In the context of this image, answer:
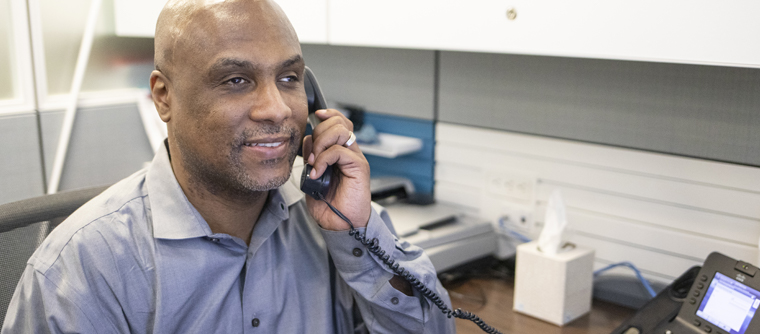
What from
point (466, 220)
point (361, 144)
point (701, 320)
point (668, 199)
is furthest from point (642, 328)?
point (361, 144)

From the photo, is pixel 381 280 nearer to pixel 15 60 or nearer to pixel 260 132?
pixel 260 132

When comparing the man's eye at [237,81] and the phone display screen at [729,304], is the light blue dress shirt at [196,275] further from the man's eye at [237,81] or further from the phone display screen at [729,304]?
the phone display screen at [729,304]

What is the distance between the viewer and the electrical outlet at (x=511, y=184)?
65.5 inches

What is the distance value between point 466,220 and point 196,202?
89 cm

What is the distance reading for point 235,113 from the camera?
95 centimetres

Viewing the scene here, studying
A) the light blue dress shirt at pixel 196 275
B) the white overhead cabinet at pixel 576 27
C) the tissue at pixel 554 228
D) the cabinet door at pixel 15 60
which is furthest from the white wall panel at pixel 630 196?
the cabinet door at pixel 15 60

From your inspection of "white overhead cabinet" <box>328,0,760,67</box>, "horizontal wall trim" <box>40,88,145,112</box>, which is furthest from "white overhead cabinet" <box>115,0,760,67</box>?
"horizontal wall trim" <box>40,88,145,112</box>

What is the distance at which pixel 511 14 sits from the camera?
124cm

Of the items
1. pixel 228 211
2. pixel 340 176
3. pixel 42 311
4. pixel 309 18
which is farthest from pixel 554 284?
pixel 42 311

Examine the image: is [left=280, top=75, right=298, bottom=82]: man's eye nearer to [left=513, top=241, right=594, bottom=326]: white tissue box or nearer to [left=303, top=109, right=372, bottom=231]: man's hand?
[left=303, top=109, right=372, bottom=231]: man's hand

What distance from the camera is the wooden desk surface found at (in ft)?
4.51

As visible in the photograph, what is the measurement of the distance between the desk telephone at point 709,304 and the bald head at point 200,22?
34.2 inches

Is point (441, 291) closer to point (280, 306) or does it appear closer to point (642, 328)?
point (280, 306)

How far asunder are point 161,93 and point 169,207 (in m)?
0.19
